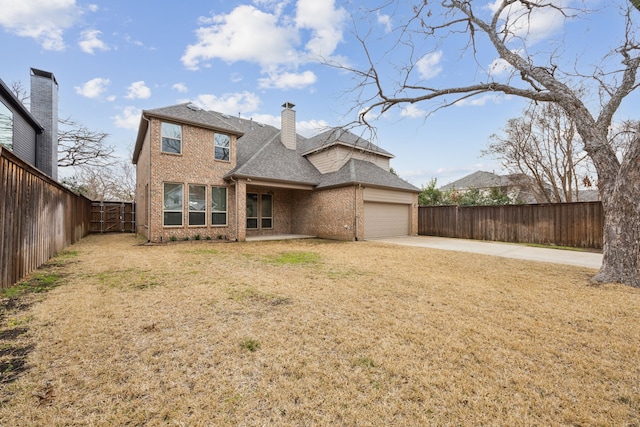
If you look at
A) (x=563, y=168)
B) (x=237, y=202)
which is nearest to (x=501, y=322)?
(x=237, y=202)

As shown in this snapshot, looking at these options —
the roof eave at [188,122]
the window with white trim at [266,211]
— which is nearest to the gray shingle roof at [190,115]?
the roof eave at [188,122]

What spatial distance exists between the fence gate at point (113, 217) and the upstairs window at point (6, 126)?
24.4ft

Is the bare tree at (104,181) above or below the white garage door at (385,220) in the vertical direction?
above

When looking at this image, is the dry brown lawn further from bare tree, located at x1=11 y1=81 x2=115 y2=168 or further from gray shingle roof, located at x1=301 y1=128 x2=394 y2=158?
bare tree, located at x1=11 y1=81 x2=115 y2=168

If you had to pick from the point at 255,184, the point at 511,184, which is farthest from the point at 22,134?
the point at 511,184

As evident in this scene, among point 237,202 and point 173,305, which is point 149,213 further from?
point 173,305

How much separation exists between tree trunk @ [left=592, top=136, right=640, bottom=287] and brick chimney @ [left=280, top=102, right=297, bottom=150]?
1361 centimetres

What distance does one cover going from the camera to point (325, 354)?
100 inches

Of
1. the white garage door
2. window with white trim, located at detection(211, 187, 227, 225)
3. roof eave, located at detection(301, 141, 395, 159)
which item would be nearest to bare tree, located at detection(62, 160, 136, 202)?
window with white trim, located at detection(211, 187, 227, 225)

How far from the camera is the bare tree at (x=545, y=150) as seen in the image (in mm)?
14414

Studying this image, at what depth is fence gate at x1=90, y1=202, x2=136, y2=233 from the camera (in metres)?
16.7

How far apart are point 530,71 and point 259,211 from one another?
493 inches

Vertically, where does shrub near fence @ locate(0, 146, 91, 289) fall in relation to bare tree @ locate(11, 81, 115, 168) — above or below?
below

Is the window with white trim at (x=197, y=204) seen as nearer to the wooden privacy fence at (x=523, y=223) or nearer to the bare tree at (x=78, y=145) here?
the wooden privacy fence at (x=523, y=223)
